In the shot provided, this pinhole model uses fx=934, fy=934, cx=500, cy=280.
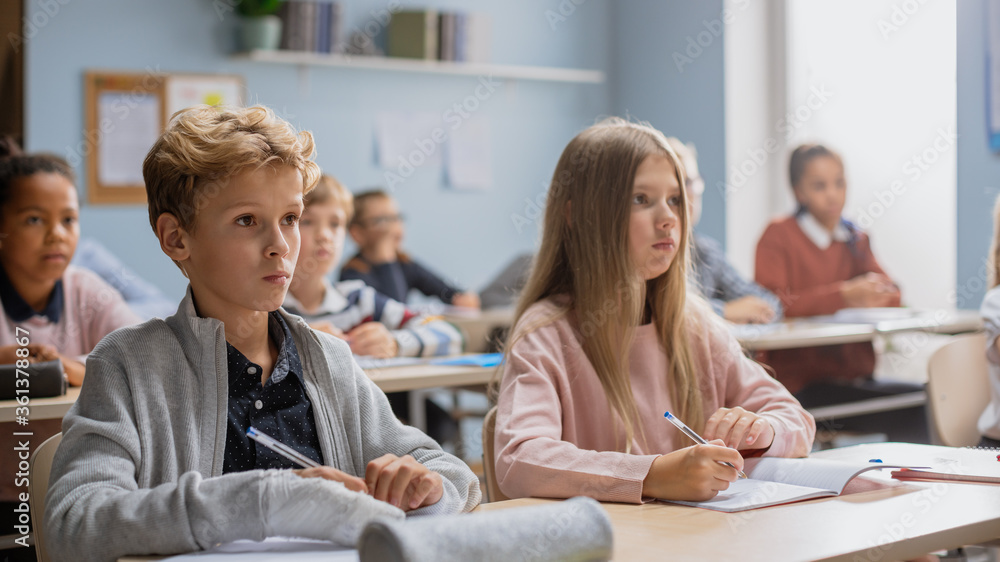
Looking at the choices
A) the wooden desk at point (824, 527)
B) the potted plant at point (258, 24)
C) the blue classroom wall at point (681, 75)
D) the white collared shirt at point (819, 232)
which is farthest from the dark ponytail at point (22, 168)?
the blue classroom wall at point (681, 75)

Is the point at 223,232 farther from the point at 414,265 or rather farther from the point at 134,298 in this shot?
the point at 414,265

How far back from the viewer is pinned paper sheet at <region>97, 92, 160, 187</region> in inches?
172

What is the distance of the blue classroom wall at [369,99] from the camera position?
170 inches

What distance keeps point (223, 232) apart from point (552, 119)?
4693 millimetres

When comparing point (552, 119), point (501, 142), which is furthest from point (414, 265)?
point (552, 119)

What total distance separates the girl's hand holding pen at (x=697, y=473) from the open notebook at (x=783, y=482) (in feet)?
0.04

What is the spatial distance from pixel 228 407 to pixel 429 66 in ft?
13.8

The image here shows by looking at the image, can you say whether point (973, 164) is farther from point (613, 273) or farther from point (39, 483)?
point (39, 483)

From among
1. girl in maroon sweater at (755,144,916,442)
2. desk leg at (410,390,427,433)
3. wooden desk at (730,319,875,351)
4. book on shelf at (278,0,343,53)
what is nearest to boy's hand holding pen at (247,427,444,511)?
wooden desk at (730,319,875,351)

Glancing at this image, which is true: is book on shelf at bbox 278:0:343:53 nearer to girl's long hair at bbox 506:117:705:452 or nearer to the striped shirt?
the striped shirt

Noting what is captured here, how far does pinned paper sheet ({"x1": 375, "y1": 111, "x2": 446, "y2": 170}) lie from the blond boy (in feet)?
12.9

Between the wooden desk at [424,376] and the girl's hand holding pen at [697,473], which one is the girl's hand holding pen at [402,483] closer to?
the girl's hand holding pen at [697,473]

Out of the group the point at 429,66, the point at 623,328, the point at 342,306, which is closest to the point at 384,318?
the point at 342,306

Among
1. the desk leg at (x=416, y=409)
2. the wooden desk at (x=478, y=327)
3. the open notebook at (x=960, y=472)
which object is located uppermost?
the open notebook at (x=960, y=472)
